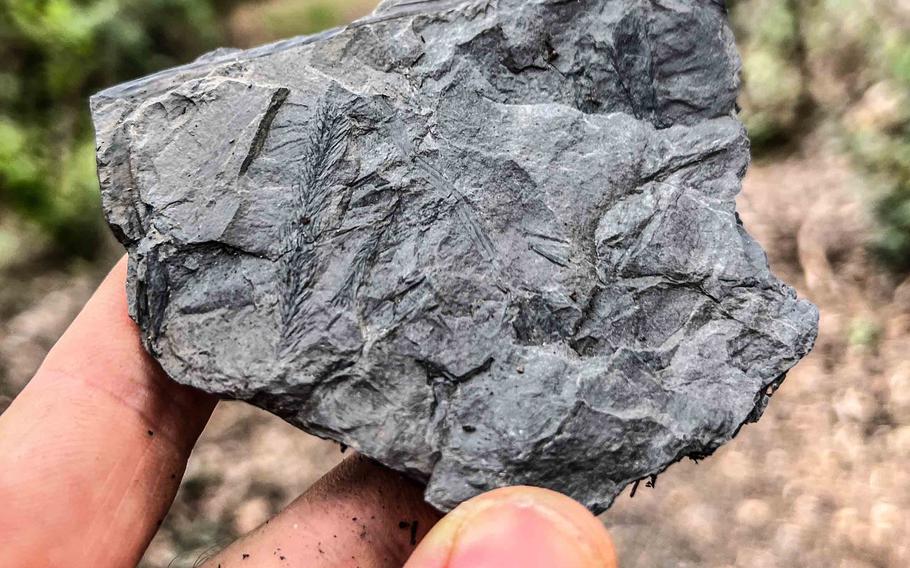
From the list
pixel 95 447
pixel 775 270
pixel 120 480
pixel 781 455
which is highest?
pixel 95 447

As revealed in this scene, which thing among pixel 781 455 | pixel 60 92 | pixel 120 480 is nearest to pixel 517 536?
pixel 120 480

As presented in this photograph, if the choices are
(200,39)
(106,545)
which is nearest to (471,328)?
(106,545)

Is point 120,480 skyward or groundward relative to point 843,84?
skyward

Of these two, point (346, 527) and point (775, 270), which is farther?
point (775, 270)

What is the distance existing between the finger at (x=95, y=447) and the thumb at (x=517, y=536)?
3.16 feet

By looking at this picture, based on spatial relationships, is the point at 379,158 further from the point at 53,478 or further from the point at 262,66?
the point at 53,478

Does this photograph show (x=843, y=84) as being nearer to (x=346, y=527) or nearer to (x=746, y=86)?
(x=746, y=86)

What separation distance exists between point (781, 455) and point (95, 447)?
8.65 feet

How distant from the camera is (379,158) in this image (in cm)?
186

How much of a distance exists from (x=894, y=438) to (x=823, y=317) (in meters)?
0.64

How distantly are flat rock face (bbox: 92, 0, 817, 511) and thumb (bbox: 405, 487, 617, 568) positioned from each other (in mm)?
125

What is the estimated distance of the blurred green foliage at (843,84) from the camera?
3.25 meters

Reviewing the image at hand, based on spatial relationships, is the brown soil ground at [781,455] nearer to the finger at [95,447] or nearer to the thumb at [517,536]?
the finger at [95,447]

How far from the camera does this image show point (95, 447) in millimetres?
2041
